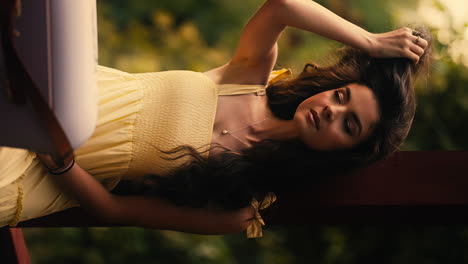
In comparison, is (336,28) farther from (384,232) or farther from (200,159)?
(384,232)

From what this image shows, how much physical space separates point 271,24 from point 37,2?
0.63m

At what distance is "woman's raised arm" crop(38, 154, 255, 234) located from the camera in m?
1.20

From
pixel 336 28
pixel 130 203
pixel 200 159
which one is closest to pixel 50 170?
pixel 130 203

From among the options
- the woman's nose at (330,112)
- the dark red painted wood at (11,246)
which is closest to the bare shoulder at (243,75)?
the woman's nose at (330,112)

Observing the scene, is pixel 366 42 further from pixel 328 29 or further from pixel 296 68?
pixel 296 68

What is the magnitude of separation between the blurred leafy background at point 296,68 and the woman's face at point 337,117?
0.55 m

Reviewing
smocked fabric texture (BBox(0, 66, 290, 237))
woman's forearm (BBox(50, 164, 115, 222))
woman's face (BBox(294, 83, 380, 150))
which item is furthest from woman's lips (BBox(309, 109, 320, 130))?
woman's forearm (BBox(50, 164, 115, 222))

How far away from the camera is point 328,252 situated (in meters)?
2.38

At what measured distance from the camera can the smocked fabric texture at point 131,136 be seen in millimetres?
1220

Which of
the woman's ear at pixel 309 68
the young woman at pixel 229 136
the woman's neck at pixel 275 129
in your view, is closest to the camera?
the young woman at pixel 229 136

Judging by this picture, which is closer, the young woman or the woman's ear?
the young woman

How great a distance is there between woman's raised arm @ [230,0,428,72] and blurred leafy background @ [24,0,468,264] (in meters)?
0.54

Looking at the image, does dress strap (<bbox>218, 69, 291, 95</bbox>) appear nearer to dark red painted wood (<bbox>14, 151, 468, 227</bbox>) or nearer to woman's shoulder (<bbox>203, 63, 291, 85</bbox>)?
woman's shoulder (<bbox>203, 63, 291, 85</bbox>)

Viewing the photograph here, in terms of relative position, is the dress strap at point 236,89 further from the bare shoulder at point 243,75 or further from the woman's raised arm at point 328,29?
the woman's raised arm at point 328,29
